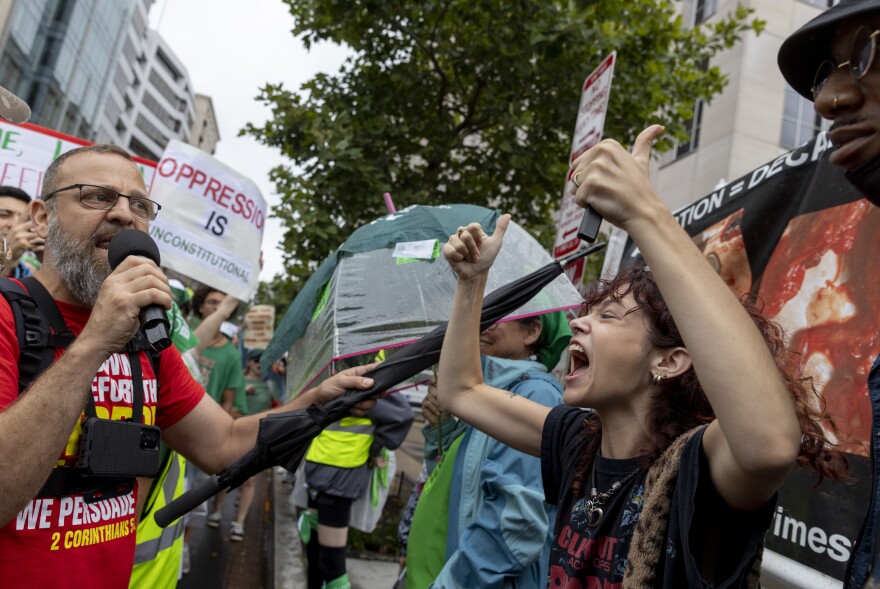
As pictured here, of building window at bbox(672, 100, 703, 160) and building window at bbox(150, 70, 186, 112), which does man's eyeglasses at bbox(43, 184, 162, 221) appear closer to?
building window at bbox(672, 100, 703, 160)

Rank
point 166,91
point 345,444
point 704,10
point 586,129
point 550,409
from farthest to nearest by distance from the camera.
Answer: point 166,91, point 704,10, point 345,444, point 586,129, point 550,409

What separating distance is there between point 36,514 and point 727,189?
3.04m

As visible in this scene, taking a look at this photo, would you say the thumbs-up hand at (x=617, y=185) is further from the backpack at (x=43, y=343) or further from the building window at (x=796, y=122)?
the building window at (x=796, y=122)

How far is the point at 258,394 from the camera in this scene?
31.2ft

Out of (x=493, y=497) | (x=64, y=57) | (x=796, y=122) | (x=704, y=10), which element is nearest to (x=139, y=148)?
(x=64, y=57)

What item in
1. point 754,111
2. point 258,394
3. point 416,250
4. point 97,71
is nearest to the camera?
point 416,250

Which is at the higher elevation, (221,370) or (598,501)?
(221,370)

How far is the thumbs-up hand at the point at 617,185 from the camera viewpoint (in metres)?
1.38

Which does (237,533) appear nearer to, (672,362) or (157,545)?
(157,545)

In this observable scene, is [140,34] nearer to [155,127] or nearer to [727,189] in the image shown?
[155,127]

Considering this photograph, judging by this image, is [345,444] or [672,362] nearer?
[672,362]

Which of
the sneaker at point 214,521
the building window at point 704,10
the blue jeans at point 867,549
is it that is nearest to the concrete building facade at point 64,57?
the building window at point 704,10

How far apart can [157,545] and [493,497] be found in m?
1.53

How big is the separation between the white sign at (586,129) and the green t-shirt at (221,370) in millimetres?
3820
